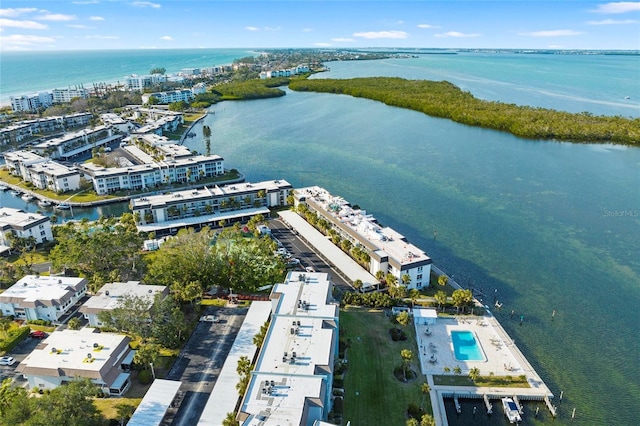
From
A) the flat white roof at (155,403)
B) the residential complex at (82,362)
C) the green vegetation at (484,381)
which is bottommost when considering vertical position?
the green vegetation at (484,381)

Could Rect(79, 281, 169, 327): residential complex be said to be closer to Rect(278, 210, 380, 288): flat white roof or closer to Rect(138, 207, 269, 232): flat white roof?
Rect(138, 207, 269, 232): flat white roof

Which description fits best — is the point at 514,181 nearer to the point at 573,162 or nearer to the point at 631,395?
the point at 573,162

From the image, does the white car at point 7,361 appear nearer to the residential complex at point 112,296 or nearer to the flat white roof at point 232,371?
the residential complex at point 112,296

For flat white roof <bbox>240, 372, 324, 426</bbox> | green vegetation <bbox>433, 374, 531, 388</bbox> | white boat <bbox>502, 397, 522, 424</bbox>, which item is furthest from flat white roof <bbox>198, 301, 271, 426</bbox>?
white boat <bbox>502, 397, 522, 424</bbox>

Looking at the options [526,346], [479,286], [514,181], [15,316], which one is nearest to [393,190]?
[514,181]

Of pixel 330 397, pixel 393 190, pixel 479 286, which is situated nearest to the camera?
pixel 330 397

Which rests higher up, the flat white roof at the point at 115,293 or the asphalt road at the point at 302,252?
the flat white roof at the point at 115,293

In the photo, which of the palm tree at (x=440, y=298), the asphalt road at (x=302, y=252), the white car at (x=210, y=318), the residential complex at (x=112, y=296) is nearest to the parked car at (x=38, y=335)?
the residential complex at (x=112, y=296)
